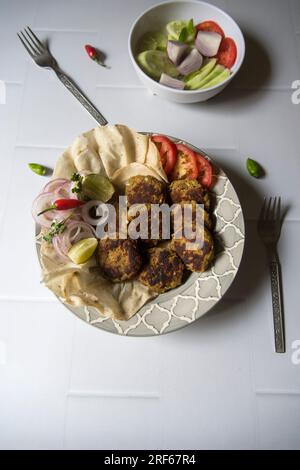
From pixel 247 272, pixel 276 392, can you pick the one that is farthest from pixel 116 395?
pixel 247 272

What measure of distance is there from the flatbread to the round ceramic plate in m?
0.03

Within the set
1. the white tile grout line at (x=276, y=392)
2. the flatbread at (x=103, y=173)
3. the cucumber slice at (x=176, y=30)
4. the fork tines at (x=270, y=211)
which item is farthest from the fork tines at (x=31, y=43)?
the white tile grout line at (x=276, y=392)

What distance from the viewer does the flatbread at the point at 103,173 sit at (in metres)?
1.18

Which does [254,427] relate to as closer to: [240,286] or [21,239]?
[240,286]

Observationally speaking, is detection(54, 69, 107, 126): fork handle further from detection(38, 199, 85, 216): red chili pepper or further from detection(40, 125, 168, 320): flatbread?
detection(38, 199, 85, 216): red chili pepper

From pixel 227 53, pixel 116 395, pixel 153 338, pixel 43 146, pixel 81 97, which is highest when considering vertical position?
pixel 227 53

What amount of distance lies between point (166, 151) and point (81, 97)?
62 centimetres

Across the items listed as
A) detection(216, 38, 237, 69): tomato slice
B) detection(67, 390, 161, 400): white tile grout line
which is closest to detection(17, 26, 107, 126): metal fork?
detection(216, 38, 237, 69): tomato slice

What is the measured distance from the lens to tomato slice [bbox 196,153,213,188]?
138 centimetres

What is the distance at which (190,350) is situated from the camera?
51.3 inches

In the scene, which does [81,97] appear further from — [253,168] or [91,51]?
[253,168]

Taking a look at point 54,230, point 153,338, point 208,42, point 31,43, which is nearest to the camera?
point 54,230

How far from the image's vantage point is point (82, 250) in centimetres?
120
